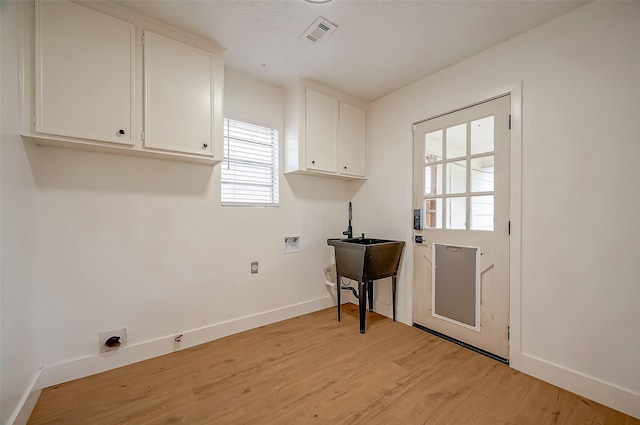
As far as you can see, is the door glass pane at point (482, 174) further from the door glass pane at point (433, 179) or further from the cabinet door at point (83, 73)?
the cabinet door at point (83, 73)

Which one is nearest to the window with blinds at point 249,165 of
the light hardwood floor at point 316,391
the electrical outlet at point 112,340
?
the electrical outlet at point 112,340

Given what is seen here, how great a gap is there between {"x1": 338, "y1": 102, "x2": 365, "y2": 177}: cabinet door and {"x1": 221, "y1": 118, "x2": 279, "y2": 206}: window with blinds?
0.78m

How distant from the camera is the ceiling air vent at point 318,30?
191 cm

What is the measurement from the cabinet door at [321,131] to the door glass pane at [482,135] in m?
1.37

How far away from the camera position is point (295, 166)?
275cm

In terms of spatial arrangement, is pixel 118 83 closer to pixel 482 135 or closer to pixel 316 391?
pixel 316 391

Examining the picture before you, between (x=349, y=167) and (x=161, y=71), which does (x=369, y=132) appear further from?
(x=161, y=71)

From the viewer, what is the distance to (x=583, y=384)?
1.70 metres

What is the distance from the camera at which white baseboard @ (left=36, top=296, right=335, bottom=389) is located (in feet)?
5.91

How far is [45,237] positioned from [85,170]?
1.67 ft

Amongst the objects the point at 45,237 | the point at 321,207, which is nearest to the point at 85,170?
the point at 45,237

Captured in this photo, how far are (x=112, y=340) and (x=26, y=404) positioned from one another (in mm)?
508

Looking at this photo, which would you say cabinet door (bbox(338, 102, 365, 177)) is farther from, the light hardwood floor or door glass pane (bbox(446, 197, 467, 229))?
the light hardwood floor

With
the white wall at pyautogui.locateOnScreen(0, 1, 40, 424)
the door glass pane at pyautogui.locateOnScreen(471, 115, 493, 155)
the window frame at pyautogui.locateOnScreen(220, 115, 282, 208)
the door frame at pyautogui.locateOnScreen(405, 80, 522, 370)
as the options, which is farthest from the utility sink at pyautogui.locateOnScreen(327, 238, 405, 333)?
the white wall at pyautogui.locateOnScreen(0, 1, 40, 424)
